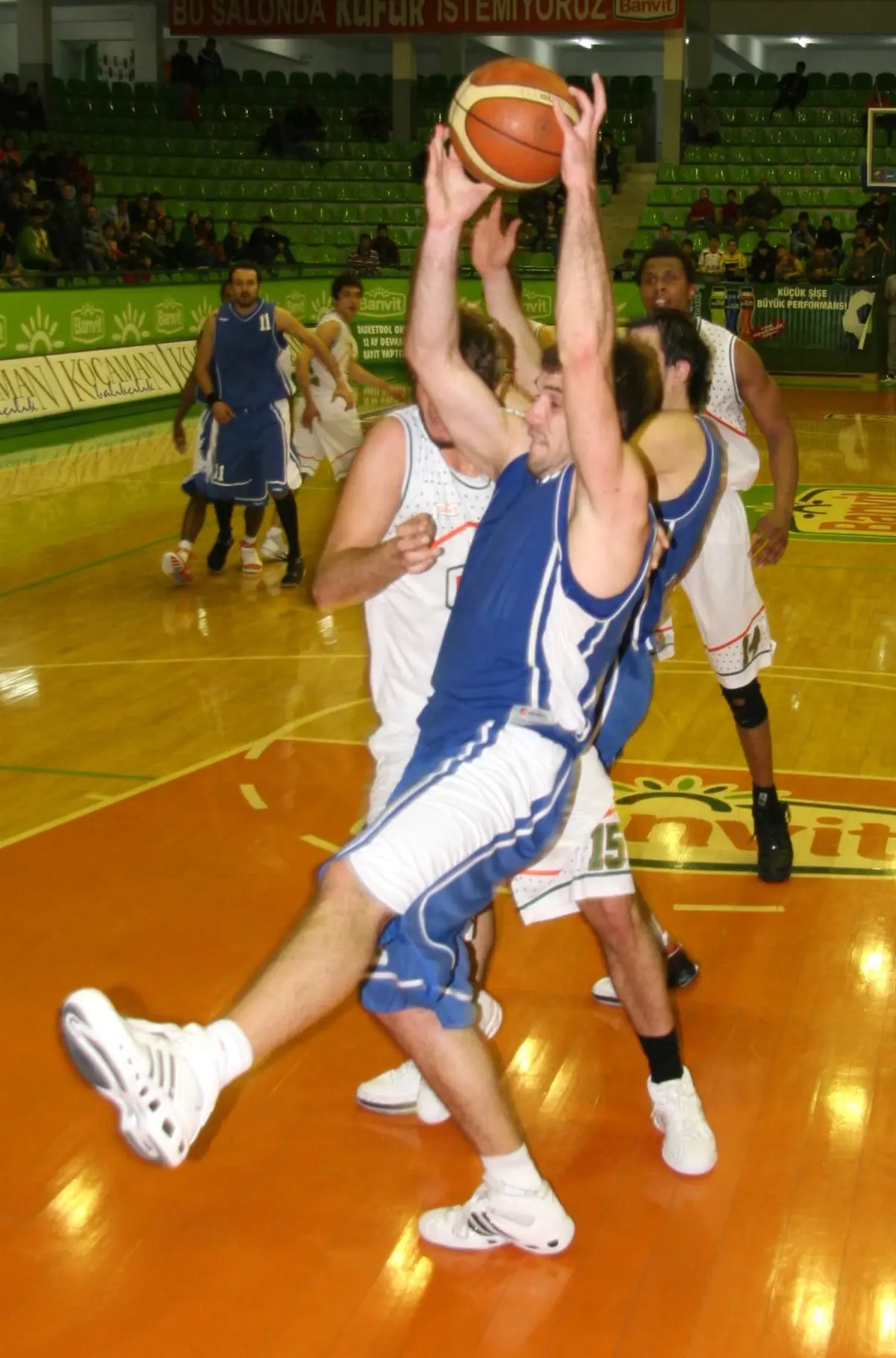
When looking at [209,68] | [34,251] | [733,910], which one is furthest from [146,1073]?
[209,68]

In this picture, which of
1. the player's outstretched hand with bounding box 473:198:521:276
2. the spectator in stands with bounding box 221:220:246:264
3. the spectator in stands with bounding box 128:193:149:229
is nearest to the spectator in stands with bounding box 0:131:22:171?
the spectator in stands with bounding box 128:193:149:229

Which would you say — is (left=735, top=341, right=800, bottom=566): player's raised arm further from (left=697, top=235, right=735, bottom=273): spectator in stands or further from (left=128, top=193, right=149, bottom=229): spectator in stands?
(left=128, top=193, right=149, bottom=229): spectator in stands

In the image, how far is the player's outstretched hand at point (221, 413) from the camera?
9289mm

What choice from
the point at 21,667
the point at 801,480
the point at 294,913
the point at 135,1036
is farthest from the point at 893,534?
the point at 135,1036

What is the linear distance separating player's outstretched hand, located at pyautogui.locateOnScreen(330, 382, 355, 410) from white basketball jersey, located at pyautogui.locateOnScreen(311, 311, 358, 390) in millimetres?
48

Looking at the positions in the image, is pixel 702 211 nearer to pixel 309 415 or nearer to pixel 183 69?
pixel 183 69

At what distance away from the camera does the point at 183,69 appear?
2794cm

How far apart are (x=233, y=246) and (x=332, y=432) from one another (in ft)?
40.9

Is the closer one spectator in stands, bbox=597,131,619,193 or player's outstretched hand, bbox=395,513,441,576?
player's outstretched hand, bbox=395,513,441,576

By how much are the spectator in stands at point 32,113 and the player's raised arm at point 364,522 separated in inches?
932

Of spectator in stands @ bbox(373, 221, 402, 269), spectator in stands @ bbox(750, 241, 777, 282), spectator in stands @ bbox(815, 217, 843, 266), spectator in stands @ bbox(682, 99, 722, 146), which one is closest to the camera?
spectator in stands @ bbox(750, 241, 777, 282)

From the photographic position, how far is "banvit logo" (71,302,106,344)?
53.7 ft

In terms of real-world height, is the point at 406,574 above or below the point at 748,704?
above

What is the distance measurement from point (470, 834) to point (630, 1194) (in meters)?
1.06
